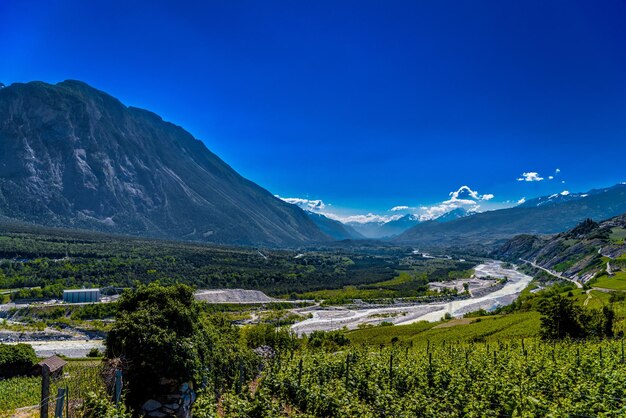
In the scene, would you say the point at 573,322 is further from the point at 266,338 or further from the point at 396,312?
the point at 396,312

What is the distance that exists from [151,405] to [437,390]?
1294 centimetres

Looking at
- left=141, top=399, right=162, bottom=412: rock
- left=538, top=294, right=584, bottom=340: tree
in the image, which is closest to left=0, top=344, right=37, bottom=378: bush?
left=141, top=399, right=162, bottom=412: rock

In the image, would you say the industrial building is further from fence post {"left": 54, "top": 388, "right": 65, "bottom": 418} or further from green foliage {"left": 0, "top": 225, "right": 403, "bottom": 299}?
fence post {"left": 54, "top": 388, "right": 65, "bottom": 418}

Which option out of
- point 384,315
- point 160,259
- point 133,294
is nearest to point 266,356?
point 133,294

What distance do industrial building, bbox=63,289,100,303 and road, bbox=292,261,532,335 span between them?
61081 millimetres

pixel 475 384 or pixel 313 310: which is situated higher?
pixel 475 384

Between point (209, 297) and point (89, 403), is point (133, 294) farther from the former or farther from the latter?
point (209, 297)

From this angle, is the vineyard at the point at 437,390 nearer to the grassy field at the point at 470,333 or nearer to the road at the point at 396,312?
the grassy field at the point at 470,333

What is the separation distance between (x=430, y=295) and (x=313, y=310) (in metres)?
54.6

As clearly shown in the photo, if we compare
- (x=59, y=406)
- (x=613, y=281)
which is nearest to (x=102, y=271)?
(x=59, y=406)

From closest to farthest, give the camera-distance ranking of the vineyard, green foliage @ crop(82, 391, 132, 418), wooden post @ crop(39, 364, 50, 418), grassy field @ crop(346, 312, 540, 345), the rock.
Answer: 1. wooden post @ crop(39, 364, 50, 418)
2. green foliage @ crop(82, 391, 132, 418)
3. the vineyard
4. the rock
5. grassy field @ crop(346, 312, 540, 345)

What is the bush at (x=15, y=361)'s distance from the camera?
45.3 metres

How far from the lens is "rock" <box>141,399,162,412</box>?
1446 cm

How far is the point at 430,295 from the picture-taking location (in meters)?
158
